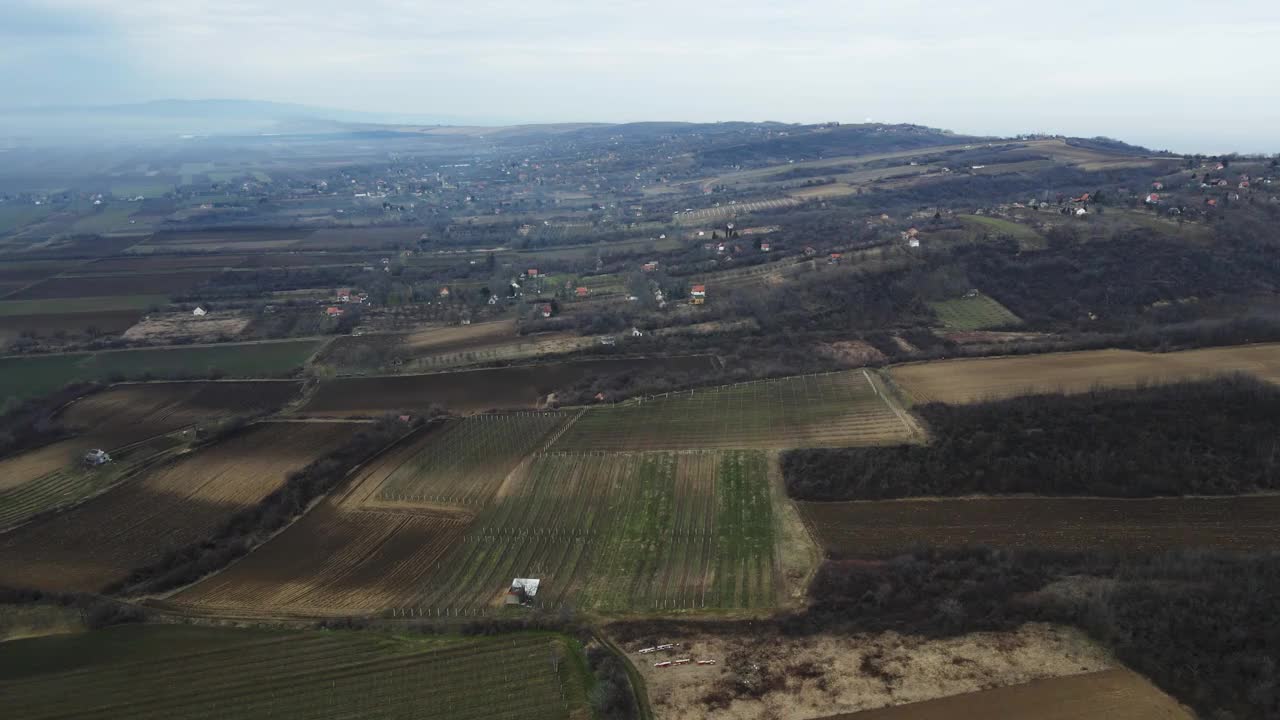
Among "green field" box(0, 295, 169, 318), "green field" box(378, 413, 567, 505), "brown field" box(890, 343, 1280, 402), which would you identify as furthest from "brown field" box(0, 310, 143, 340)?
"brown field" box(890, 343, 1280, 402)

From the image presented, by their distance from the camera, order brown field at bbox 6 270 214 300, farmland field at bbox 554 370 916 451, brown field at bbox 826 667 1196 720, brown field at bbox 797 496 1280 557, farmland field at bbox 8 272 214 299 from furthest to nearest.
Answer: brown field at bbox 6 270 214 300 < farmland field at bbox 8 272 214 299 < farmland field at bbox 554 370 916 451 < brown field at bbox 797 496 1280 557 < brown field at bbox 826 667 1196 720

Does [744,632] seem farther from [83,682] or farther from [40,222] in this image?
[40,222]

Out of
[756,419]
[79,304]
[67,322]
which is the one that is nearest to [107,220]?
[79,304]

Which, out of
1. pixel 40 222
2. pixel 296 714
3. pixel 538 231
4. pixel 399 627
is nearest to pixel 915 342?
pixel 399 627

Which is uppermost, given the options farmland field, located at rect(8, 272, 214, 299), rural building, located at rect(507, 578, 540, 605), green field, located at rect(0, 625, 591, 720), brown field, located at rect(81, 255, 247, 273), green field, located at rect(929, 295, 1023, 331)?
green field, located at rect(929, 295, 1023, 331)

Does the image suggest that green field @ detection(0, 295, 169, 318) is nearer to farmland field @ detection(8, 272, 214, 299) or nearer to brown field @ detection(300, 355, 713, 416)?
farmland field @ detection(8, 272, 214, 299)

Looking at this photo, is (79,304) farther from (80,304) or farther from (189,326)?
(189,326)
